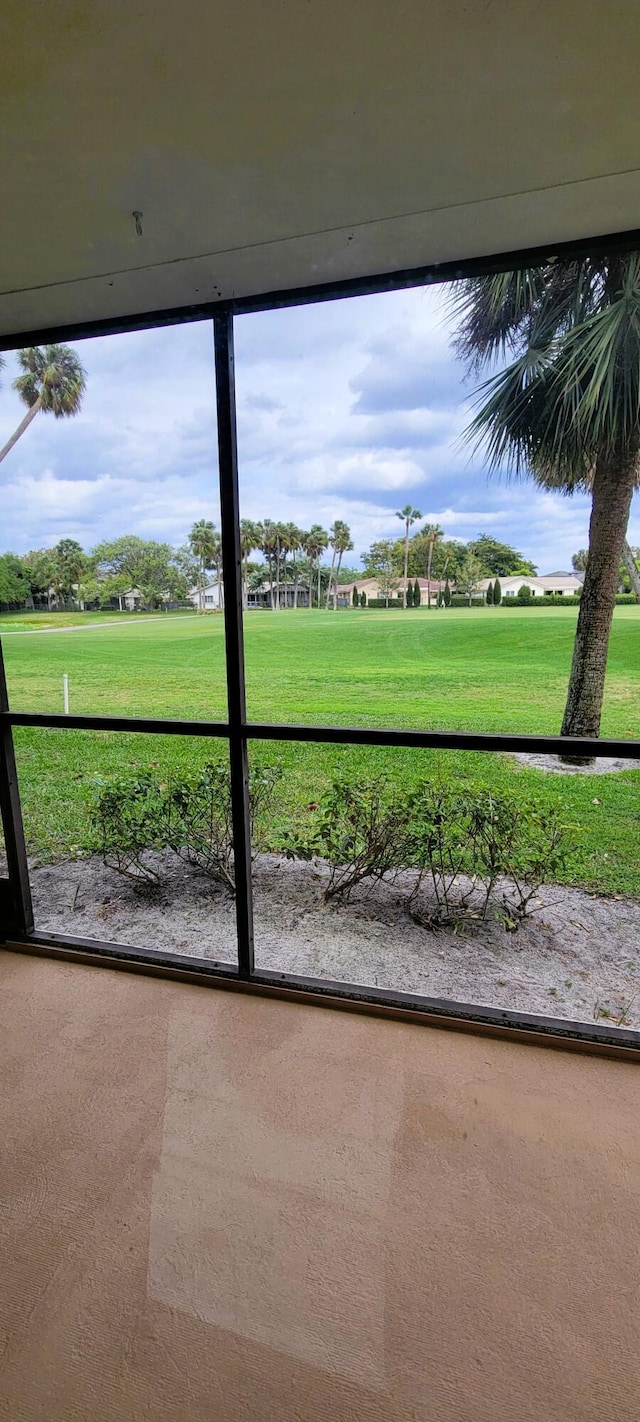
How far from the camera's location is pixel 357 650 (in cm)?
220

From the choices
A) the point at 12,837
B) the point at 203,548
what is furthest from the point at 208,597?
the point at 12,837

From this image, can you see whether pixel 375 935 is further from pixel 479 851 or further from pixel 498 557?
pixel 498 557

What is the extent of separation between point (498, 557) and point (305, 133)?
1.21 metres

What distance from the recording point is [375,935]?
2275mm

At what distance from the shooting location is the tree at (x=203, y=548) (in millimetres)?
2070

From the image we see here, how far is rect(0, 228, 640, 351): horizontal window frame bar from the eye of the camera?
4.92ft

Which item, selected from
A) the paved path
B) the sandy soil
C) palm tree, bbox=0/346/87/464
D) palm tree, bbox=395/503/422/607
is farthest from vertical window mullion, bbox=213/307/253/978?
palm tree, bbox=0/346/87/464

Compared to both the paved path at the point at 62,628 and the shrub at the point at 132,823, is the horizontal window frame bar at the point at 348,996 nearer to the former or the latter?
the shrub at the point at 132,823

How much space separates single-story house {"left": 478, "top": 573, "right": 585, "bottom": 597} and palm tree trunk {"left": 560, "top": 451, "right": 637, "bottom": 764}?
4cm

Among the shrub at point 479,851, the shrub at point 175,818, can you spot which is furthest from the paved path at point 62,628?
the shrub at point 479,851

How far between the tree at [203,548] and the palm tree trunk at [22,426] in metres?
0.78

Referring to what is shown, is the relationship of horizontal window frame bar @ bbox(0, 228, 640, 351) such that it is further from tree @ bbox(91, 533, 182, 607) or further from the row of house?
the row of house

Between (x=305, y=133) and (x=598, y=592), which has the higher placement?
(x=305, y=133)

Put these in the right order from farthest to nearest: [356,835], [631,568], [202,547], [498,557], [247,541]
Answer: [356,835], [202,547], [247,541], [498,557], [631,568]
